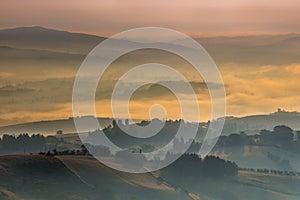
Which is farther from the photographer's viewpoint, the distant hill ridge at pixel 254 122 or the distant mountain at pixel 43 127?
the distant hill ridge at pixel 254 122

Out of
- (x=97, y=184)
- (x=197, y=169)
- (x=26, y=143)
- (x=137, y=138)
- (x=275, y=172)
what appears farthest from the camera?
(x=275, y=172)

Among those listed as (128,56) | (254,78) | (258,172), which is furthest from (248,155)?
(128,56)

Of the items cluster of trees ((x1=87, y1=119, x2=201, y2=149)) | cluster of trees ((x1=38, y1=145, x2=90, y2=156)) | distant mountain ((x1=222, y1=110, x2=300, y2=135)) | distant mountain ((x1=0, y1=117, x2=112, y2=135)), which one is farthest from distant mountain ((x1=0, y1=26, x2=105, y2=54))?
distant mountain ((x1=222, y1=110, x2=300, y2=135))

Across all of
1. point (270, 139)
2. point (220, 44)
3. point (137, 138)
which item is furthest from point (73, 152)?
point (270, 139)

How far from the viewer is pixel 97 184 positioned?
10.8 m

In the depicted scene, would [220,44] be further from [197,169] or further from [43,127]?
[43,127]

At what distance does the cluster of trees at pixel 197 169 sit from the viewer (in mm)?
11008

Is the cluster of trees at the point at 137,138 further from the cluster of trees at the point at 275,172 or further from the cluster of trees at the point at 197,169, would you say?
the cluster of trees at the point at 275,172

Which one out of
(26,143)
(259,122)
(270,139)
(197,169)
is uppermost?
(259,122)

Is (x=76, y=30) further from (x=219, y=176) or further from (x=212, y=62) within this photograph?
(x=219, y=176)

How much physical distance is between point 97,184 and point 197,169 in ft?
4.50

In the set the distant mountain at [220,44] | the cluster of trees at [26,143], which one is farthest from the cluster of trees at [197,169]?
the cluster of trees at [26,143]

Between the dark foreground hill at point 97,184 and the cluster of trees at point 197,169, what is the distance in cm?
7

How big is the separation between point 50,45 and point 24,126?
3.62 ft
